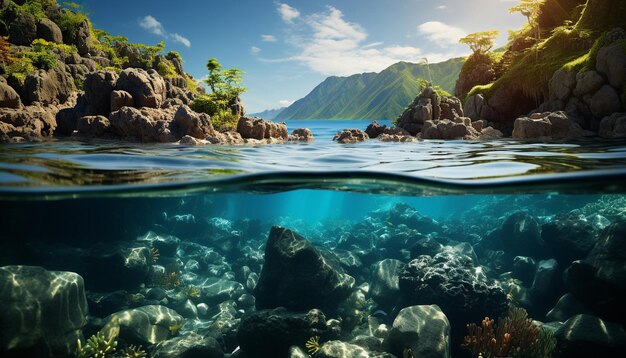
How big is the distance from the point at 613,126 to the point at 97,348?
75.5ft

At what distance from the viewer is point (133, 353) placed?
916 cm

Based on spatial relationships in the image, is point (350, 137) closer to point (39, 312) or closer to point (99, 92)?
point (99, 92)

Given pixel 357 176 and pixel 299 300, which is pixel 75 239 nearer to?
pixel 299 300

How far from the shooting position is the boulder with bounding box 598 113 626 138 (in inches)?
579

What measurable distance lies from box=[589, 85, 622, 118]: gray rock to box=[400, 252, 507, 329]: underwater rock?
13.4m

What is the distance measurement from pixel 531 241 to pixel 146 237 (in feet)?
72.1

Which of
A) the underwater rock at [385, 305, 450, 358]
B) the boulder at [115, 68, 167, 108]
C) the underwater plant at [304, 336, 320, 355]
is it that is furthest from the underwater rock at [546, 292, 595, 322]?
the boulder at [115, 68, 167, 108]

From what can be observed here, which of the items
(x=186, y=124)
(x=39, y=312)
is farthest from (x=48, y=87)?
(x=39, y=312)

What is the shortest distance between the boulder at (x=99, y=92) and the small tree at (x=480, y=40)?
33977 mm

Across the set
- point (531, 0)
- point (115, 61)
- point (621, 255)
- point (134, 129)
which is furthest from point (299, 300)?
point (531, 0)

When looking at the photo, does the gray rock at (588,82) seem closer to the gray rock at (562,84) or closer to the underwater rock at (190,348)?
the gray rock at (562,84)

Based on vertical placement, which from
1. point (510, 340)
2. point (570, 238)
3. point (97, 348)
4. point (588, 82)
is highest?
point (588, 82)

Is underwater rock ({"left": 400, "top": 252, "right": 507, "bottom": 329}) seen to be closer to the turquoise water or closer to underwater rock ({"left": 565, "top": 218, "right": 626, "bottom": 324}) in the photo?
the turquoise water

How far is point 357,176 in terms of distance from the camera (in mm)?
8672
